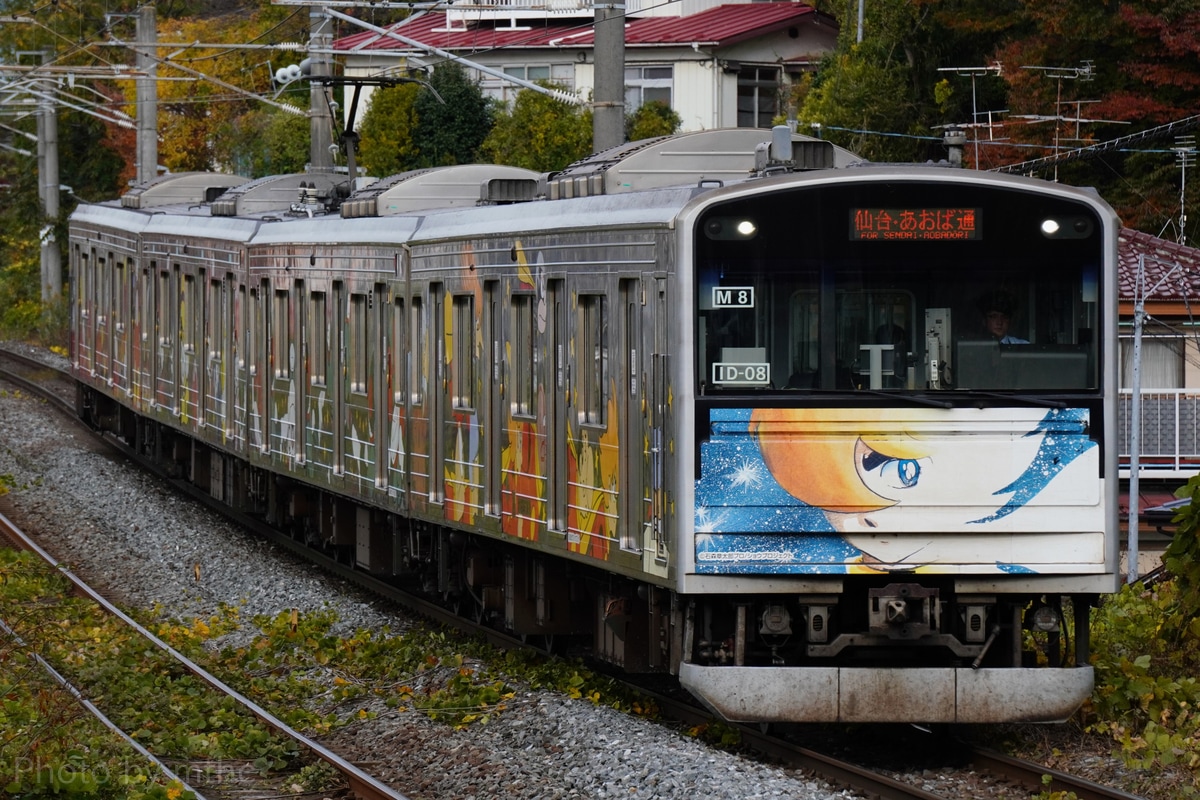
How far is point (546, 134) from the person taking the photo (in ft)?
114

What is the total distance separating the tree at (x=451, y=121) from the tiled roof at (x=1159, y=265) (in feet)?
67.0

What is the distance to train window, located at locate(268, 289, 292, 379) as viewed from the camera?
1652 cm

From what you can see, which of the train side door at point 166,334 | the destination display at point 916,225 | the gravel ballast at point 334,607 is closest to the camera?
the gravel ballast at point 334,607

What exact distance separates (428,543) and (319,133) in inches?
351

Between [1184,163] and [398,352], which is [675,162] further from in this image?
[1184,163]

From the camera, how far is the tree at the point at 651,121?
36.1 m

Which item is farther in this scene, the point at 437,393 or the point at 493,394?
the point at 437,393

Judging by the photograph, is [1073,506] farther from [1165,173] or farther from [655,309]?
[1165,173]

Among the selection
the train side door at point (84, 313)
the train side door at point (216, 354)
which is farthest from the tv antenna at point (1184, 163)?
the train side door at point (84, 313)

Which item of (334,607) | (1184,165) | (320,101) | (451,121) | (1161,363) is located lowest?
(334,607)

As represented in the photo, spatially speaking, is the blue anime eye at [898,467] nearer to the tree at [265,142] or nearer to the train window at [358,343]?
the train window at [358,343]

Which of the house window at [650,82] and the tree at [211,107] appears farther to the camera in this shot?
the tree at [211,107]

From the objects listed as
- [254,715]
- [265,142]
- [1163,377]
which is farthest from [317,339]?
[265,142]

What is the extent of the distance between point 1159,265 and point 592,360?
11.2 m
